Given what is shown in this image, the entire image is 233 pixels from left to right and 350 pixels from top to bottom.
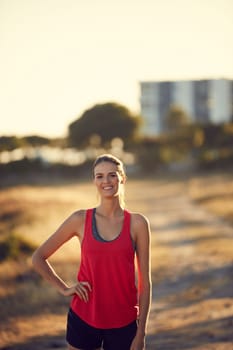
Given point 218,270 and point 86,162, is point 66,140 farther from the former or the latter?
point 218,270

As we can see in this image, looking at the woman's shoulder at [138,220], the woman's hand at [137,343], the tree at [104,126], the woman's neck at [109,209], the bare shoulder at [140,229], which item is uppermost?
the woman's neck at [109,209]

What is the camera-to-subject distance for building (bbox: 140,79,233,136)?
87.6 meters

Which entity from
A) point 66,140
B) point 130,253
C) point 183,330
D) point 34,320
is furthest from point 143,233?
point 66,140

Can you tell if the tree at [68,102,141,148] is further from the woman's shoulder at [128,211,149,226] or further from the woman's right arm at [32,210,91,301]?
the woman's shoulder at [128,211,149,226]

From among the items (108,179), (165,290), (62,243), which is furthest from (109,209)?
(165,290)

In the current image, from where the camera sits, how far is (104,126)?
65938 millimetres

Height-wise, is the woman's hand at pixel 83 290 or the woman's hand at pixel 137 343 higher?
the woman's hand at pixel 83 290

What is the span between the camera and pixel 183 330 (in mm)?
7152

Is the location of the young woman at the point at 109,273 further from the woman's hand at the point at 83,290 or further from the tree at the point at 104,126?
the tree at the point at 104,126

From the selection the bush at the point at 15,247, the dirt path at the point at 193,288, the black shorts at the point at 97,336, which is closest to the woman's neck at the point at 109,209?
the black shorts at the point at 97,336

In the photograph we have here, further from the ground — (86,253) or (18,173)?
(86,253)

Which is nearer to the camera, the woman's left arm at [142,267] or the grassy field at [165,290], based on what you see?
the woman's left arm at [142,267]

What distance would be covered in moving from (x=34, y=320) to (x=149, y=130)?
3264 inches

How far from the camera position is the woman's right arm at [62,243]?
10.4 ft
